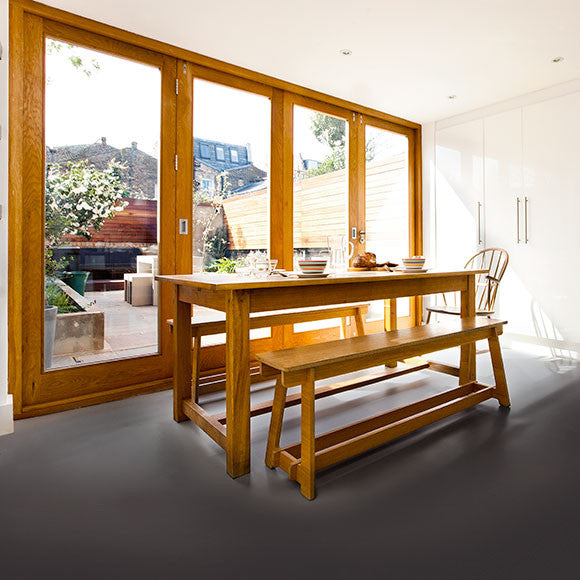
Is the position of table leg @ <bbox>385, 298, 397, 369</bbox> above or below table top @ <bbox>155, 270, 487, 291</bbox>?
below

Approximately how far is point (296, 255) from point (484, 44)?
2095 mm

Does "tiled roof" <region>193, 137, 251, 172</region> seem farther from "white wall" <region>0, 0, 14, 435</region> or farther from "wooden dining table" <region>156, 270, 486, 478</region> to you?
"wooden dining table" <region>156, 270, 486, 478</region>

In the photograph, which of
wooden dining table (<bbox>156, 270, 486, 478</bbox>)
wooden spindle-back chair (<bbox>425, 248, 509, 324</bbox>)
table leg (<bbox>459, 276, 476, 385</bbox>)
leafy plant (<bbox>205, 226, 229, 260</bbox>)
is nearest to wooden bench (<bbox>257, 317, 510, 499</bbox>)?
wooden dining table (<bbox>156, 270, 486, 478</bbox>)

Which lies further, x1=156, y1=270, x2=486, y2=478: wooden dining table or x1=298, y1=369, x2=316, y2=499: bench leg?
x1=156, y1=270, x2=486, y2=478: wooden dining table

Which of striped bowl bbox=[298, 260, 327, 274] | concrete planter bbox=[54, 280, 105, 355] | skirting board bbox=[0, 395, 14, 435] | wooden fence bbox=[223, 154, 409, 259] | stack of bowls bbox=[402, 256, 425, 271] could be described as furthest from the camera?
wooden fence bbox=[223, 154, 409, 259]

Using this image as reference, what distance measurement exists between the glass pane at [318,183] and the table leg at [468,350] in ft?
4.37

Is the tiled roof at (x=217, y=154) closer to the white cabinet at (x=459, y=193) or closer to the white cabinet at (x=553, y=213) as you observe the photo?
the white cabinet at (x=459, y=193)

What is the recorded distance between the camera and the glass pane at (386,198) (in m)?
4.32

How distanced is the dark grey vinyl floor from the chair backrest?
1.71 m

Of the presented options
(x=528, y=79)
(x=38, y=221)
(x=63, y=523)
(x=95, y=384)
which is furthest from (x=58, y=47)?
(x=528, y=79)

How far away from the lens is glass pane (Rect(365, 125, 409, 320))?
14.2 feet

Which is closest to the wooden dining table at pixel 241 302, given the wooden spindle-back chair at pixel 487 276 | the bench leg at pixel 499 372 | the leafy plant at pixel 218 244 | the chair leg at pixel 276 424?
the chair leg at pixel 276 424

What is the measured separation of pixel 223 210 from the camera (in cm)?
327

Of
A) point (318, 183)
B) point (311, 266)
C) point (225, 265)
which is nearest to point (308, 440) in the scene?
point (311, 266)
